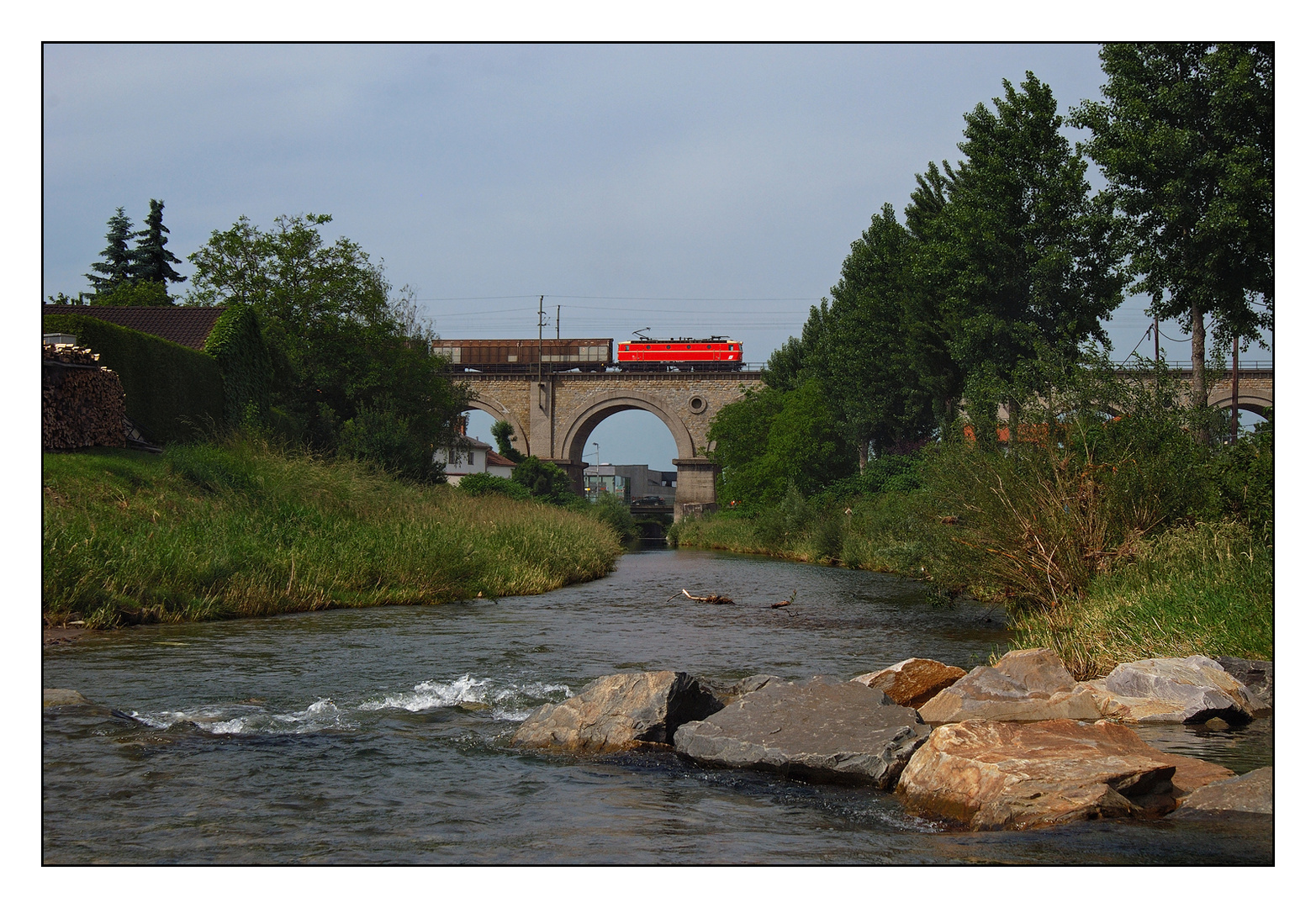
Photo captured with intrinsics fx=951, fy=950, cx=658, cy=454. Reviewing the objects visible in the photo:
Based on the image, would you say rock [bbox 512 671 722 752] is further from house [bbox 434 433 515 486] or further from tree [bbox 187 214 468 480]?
house [bbox 434 433 515 486]

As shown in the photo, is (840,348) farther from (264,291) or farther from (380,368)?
(264,291)

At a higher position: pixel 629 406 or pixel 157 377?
pixel 629 406

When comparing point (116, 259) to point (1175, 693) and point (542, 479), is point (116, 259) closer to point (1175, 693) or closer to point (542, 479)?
point (542, 479)

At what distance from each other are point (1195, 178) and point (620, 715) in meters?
12.7

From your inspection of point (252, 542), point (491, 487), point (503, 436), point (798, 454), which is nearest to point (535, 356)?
point (503, 436)

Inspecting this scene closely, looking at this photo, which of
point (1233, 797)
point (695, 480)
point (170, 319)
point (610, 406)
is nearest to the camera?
point (1233, 797)

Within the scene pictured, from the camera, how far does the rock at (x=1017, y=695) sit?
6.58 m

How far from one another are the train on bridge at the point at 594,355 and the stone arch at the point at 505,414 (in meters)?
2.04

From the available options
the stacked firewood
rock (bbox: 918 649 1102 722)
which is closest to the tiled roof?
the stacked firewood

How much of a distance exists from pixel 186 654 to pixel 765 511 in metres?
30.0

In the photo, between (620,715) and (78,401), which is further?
(78,401)

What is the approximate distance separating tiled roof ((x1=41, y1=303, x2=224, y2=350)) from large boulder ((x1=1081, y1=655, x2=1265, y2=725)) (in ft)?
78.0

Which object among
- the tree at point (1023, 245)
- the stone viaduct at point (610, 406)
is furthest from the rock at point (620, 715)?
the stone viaduct at point (610, 406)

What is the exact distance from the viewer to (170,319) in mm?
26078
